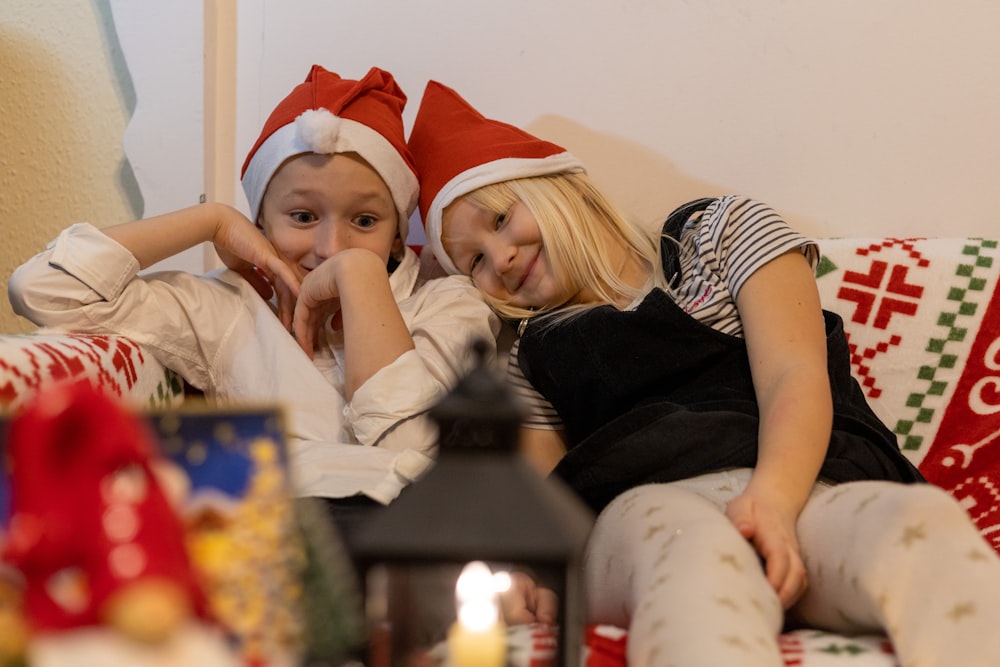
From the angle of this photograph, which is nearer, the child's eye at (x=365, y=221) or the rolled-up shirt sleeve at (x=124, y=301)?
the rolled-up shirt sleeve at (x=124, y=301)

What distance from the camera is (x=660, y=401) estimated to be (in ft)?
3.51

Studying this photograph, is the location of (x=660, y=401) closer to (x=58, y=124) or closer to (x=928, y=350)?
(x=928, y=350)

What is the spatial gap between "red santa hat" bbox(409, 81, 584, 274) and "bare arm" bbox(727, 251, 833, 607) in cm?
34

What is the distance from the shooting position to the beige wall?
1549 mm

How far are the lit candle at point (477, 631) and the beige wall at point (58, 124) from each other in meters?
1.34

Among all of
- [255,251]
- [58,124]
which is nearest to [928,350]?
[255,251]

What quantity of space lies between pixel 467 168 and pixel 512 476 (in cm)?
90

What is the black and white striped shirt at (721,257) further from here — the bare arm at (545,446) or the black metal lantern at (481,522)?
the black metal lantern at (481,522)

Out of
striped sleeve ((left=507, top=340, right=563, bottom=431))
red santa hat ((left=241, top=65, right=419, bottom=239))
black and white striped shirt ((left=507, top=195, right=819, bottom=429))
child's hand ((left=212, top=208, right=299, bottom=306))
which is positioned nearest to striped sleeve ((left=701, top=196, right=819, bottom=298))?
black and white striped shirt ((left=507, top=195, right=819, bottom=429))

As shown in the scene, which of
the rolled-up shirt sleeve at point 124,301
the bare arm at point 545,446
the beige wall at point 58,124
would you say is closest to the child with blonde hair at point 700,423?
the bare arm at point 545,446

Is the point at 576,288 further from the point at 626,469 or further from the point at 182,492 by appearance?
the point at 182,492

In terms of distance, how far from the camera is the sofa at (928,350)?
1165mm

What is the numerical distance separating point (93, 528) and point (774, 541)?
0.63 meters

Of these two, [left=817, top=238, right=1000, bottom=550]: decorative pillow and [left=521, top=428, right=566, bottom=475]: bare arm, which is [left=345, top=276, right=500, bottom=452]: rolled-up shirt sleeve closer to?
[left=521, top=428, right=566, bottom=475]: bare arm
